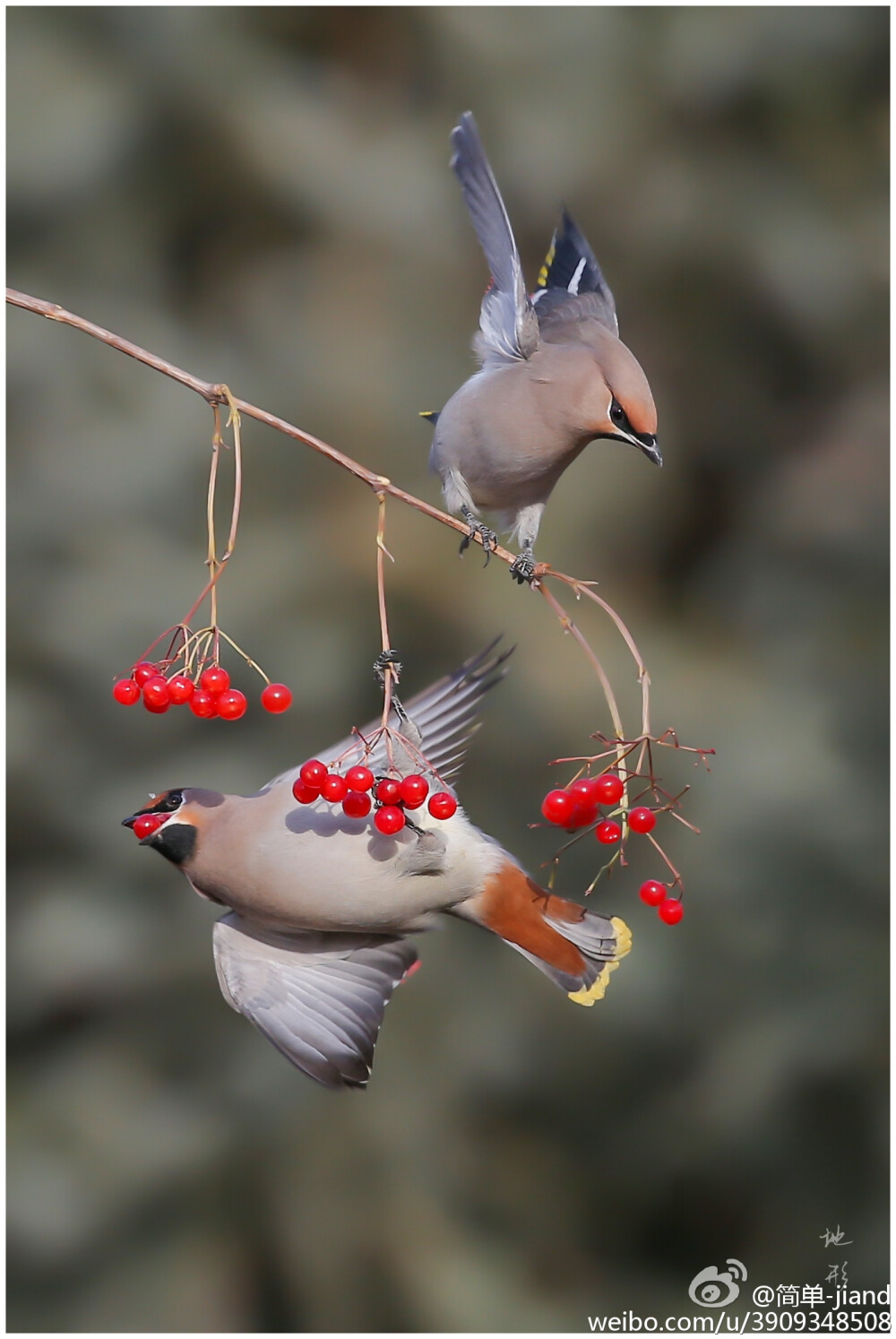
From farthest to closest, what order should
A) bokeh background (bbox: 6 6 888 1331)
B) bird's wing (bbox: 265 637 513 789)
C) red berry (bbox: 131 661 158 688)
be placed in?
1. bokeh background (bbox: 6 6 888 1331)
2. bird's wing (bbox: 265 637 513 789)
3. red berry (bbox: 131 661 158 688)

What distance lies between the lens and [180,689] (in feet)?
3.85

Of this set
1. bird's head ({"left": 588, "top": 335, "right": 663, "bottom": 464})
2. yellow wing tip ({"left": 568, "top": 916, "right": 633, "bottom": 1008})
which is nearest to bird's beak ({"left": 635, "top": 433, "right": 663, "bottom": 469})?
bird's head ({"left": 588, "top": 335, "right": 663, "bottom": 464})

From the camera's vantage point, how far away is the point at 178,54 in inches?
144

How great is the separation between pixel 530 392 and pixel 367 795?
413 mm

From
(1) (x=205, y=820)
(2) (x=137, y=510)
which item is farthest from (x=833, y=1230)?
(1) (x=205, y=820)

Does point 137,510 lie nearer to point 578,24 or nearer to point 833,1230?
point 578,24

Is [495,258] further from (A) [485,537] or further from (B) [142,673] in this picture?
(B) [142,673]

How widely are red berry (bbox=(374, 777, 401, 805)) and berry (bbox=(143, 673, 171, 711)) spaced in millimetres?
189

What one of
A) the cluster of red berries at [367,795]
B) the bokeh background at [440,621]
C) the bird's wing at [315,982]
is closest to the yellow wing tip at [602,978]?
the bird's wing at [315,982]

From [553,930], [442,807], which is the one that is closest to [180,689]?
[442,807]

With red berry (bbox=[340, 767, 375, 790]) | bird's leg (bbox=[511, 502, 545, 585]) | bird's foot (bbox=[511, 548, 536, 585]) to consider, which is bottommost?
red berry (bbox=[340, 767, 375, 790])

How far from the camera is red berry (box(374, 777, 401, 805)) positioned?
1.15 m

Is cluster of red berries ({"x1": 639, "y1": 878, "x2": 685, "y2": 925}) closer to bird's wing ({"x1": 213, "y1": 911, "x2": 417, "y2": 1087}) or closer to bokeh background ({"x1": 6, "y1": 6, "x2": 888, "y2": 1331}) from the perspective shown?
bird's wing ({"x1": 213, "y1": 911, "x2": 417, "y2": 1087})

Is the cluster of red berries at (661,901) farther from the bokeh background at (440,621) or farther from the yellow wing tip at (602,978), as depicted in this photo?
the bokeh background at (440,621)
